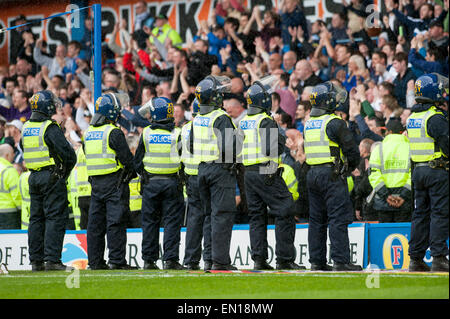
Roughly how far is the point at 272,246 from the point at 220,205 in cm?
230

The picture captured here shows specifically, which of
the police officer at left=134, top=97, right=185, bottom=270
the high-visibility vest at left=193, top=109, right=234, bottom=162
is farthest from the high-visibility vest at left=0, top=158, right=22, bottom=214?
the high-visibility vest at left=193, top=109, right=234, bottom=162

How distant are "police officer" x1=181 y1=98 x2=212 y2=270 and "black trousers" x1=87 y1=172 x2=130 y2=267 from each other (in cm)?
97

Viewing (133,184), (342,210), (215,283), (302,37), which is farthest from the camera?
(302,37)

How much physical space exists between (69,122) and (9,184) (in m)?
3.21

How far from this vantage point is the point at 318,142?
12.1 metres

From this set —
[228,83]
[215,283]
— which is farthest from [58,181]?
[215,283]

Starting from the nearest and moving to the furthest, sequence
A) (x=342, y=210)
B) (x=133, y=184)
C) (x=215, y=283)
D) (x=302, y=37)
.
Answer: (x=215, y=283) → (x=342, y=210) → (x=133, y=184) → (x=302, y=37)

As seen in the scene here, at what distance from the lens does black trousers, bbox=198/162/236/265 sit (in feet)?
38.3

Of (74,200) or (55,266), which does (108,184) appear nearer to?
(55,266)

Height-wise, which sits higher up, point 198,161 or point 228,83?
point 228,83

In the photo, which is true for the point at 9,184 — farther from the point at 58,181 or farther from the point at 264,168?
the point at 264,168

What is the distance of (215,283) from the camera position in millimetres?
10242

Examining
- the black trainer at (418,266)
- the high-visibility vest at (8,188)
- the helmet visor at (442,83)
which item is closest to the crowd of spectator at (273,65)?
the high-visibility vest at (8,188)

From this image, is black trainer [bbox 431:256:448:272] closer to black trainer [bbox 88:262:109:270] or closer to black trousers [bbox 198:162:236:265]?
black trousers [bbox 198:162:236:265]
